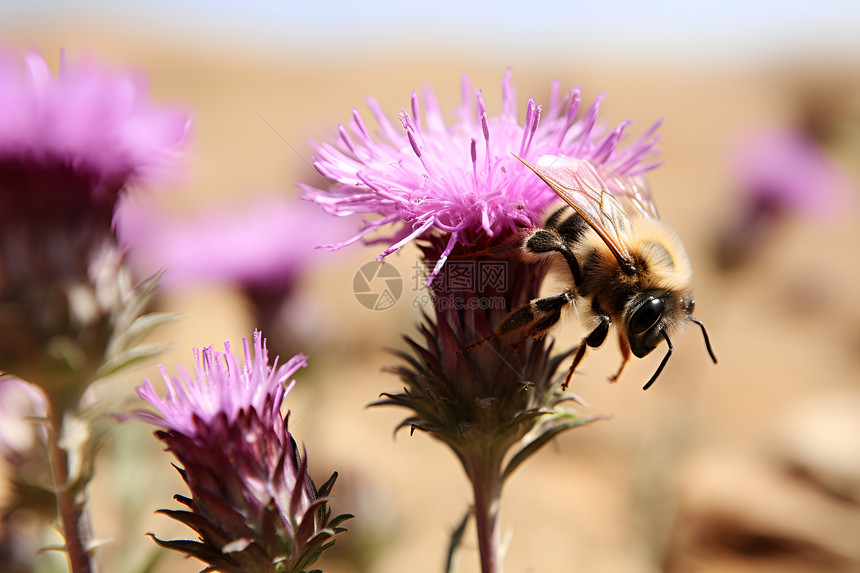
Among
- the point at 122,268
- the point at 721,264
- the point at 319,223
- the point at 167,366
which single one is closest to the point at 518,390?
the point at 122,268

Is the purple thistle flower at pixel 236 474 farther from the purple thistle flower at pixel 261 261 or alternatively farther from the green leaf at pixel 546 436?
the purple thistle flower at pixel 261 261

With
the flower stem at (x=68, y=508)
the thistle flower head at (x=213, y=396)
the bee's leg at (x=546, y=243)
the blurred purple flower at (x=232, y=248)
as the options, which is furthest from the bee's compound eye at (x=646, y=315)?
the blurred purple flower at (x=232, y=248)

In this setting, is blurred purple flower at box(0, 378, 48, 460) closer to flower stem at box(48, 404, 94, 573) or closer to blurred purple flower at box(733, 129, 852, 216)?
flower stem at box(48, 404, 94, 573)

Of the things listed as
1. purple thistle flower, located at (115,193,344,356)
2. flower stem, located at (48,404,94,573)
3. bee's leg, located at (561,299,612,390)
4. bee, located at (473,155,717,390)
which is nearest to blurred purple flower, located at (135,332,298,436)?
flower stem, located at (48,404,94,573)

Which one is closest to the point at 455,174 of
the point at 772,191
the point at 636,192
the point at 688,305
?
the point at 636,192

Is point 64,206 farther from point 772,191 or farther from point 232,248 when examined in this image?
point 772,191

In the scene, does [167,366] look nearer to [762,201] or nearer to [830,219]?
[762,201]
